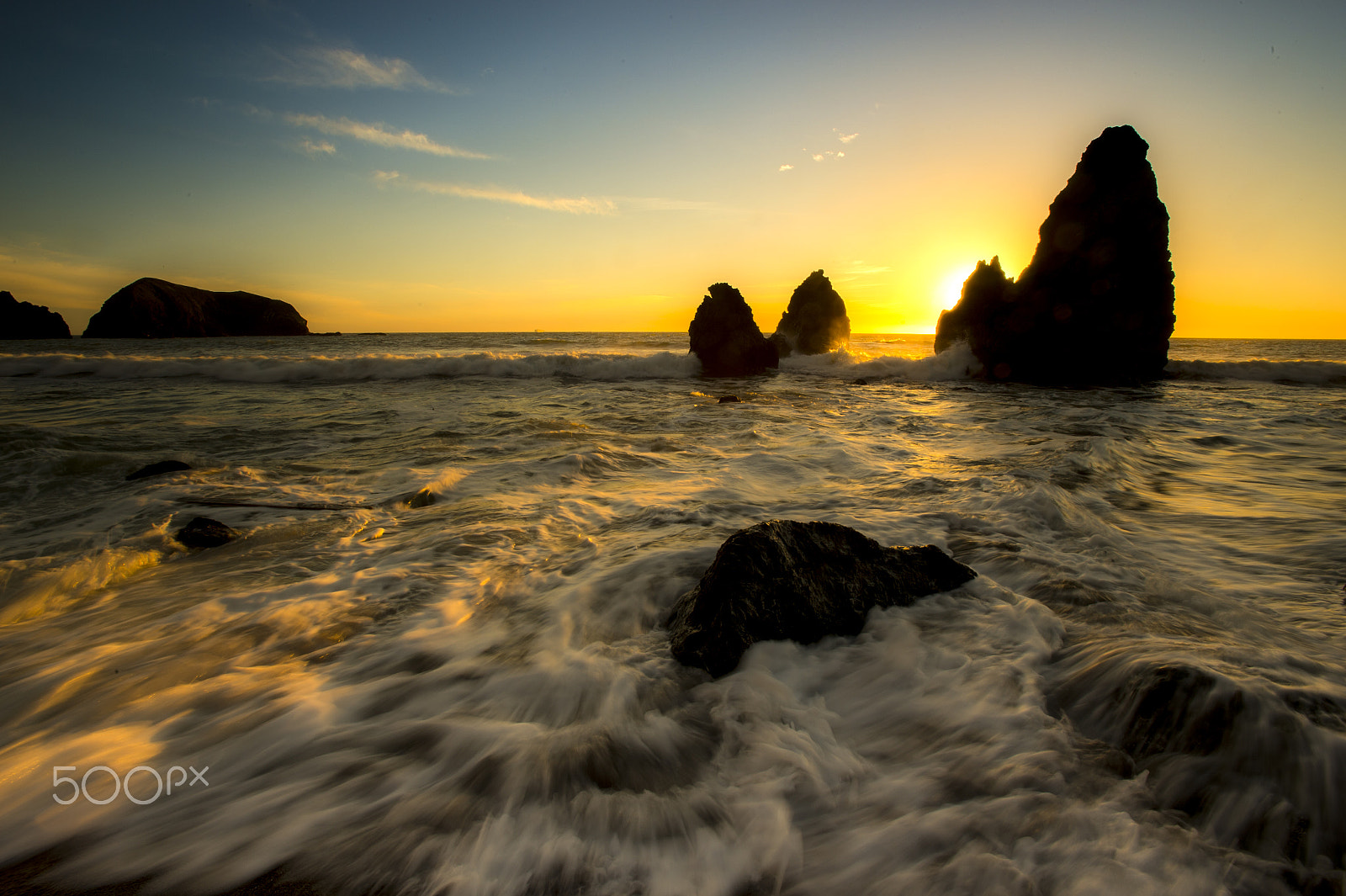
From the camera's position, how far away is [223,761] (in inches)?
78.9

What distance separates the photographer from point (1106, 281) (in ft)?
64.5

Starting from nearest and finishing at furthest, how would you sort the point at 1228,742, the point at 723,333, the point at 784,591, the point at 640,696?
1. the point at 1228,742
2. the point at 640,696
3. the point at 784,591
4. the point at 723,333

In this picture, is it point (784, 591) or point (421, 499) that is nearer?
point (784, 591)

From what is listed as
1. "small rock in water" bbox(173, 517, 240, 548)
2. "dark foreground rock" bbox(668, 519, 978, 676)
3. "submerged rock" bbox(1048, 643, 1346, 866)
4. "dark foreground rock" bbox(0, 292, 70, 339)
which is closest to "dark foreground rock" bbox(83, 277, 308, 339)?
"dark foreground rock" bbox(0, 292, 70, 339)

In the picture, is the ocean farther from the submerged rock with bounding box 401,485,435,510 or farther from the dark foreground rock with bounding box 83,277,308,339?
the dark foreground rock with bounding box 83,277,308,339

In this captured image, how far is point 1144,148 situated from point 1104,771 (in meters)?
27.4

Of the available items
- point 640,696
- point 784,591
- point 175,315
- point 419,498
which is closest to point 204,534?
point 419,498

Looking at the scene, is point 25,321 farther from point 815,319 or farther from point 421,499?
point 421,499

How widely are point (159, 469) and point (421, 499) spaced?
10.9ft

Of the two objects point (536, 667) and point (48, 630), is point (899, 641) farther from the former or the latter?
point (48, 630)

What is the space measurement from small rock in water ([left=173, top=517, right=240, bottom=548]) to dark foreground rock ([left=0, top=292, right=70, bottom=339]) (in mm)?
89865

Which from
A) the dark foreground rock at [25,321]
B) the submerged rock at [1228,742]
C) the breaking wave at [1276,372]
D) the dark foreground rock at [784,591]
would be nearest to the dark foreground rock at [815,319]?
the breaking wave at [1276,372]

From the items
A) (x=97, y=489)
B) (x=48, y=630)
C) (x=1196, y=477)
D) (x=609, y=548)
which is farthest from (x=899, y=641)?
(x=97, y=489)

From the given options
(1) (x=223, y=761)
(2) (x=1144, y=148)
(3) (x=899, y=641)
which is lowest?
(1) (x=223, y=761)
